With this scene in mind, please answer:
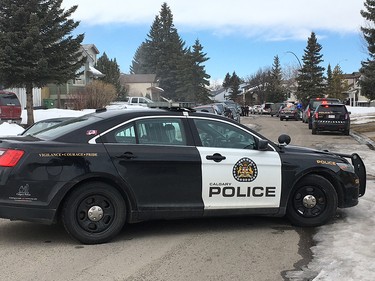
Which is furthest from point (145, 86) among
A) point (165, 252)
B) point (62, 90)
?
point (165, 252)

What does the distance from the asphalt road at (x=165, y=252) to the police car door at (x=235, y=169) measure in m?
0.46

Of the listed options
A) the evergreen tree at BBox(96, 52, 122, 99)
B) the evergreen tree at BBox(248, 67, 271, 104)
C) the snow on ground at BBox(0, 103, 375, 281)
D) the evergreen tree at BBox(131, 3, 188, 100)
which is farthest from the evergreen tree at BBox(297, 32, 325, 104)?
the snow on ground at BBox(0, 103, 375, 281)

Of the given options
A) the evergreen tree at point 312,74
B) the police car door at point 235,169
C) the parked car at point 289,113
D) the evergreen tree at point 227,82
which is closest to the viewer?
the police car door at point 235,169

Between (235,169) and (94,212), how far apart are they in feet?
5.95

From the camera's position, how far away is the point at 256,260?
4.79 metres

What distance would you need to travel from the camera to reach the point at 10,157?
5.05 m

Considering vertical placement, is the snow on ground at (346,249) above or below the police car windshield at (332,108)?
below

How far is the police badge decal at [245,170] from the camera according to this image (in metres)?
5.64

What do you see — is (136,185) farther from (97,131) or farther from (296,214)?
(296,214)

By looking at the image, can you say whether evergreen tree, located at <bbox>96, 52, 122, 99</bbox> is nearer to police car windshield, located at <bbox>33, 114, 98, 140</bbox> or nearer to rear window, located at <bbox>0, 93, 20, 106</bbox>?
rear window, located at <bbox>0, 93, 20, 106</bbox>

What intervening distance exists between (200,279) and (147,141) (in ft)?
6.36

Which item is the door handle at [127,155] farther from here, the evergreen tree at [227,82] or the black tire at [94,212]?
the evergreen tree at [227,82]

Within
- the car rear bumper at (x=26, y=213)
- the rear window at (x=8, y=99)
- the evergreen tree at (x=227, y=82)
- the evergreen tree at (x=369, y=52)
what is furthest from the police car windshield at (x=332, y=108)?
the evergreen tree at (x=227, y=82)

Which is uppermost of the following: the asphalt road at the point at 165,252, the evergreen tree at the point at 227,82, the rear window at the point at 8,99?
the evergreen tree at the point at 227,82
